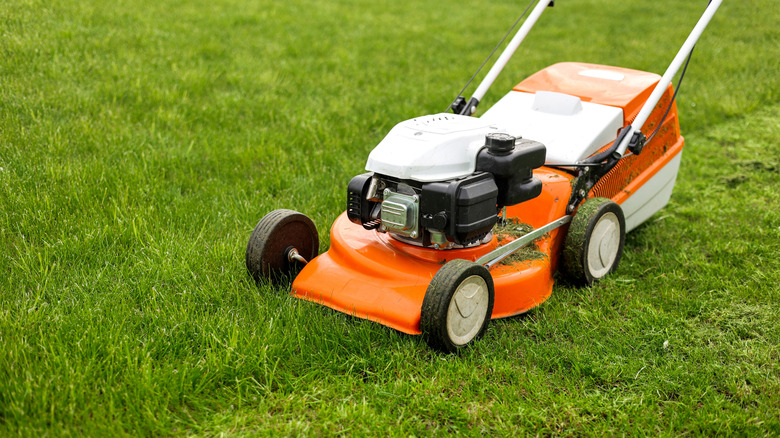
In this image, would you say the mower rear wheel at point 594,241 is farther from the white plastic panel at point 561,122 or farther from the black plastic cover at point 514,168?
the black plastic cover at point 514,168

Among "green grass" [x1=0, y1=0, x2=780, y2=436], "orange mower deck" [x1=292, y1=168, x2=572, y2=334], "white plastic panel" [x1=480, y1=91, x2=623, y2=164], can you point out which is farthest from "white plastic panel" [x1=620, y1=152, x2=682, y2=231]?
"orange mower deck" [x1=292, y1=168, x2=572, y2=334]

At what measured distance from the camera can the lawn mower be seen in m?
2.88

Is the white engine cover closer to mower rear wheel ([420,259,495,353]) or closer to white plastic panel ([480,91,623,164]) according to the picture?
mower rear wheel ([420,259,495,353])

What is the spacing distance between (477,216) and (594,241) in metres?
0.90

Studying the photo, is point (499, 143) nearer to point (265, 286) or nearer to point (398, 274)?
point (398, 274)

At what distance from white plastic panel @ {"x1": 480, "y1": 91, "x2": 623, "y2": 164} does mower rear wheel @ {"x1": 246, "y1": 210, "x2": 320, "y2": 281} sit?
1.05m

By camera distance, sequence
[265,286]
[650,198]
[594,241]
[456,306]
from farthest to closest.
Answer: [650,198]
[594,241]
[265,286]
[456,306]

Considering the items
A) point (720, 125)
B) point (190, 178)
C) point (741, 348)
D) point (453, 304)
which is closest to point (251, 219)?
point (190, 178)

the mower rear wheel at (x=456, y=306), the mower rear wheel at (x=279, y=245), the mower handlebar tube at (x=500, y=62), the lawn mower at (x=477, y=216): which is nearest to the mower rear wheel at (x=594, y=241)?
the lawn mower at (x=477, y=216)

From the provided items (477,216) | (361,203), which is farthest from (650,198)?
(361,203)

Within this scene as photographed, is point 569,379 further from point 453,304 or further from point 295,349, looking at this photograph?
point 295,349

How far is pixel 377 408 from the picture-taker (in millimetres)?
2625

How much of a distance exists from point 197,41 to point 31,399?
508 centimetres

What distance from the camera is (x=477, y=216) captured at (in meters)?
2.90
